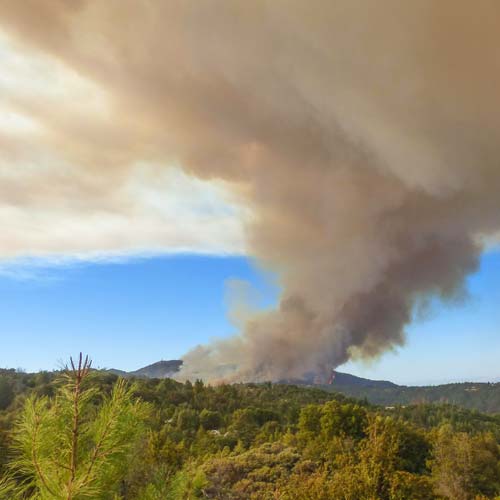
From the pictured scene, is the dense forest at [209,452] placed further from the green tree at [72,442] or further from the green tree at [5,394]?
the green tree at [5,394]

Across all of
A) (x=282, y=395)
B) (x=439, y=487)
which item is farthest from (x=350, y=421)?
(x=282, y=395)

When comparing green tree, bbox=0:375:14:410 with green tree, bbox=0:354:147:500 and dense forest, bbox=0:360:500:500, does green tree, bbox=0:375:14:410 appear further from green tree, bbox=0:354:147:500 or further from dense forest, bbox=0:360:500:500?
green tree, bbox=0:354:147:500

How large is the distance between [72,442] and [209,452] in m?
56.9

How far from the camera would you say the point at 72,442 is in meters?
5.16

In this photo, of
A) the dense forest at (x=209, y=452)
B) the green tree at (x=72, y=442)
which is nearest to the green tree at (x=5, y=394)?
the dense forest at (x=209, y=452)

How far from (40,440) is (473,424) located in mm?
138664

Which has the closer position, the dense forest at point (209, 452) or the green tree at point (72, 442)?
the green tree at point (72, 442)

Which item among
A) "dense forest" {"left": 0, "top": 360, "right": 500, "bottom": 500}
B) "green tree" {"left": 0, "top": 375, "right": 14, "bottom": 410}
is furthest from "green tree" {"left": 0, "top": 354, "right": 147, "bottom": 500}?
"green tree" {"left": 0, "top": 375, "right": 14, "bottom": 410}

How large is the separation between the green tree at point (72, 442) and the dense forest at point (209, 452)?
12 millimetres

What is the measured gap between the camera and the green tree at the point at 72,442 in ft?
16.2

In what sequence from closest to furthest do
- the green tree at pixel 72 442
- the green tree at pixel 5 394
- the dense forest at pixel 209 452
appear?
the green tree at pixel 72 442, the dense forest at pixel 209 452, the green tree at pixel 5 394

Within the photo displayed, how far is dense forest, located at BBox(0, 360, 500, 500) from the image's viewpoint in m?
5.14

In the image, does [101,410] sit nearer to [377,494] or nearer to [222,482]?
[377,494]

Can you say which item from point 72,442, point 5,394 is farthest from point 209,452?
point 5,394
